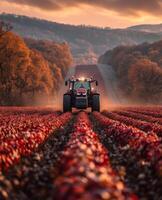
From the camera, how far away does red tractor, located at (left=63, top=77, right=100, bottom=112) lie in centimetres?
3931

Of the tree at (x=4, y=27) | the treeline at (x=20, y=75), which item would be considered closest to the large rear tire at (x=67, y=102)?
the tree at (x=4, y=27)

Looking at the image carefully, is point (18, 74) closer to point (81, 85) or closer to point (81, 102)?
point (81, 85)

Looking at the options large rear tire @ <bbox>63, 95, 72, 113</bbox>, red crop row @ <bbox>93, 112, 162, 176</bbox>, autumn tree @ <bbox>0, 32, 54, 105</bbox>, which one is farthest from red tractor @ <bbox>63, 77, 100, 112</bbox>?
autumn tree @ <bbox>0, 32, 54, 105</bbox>

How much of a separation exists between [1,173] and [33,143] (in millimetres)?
4497

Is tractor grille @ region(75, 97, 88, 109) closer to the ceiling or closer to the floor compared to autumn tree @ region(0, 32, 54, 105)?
closer to the floor

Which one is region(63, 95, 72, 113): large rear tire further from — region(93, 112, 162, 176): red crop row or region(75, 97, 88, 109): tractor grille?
region(93, 112, 162, 176): red crop row

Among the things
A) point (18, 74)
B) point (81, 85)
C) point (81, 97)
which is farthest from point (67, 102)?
point (18, 74)

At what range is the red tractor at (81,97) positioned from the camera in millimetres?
39312

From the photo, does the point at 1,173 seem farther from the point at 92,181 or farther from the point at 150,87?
the point at 150,87

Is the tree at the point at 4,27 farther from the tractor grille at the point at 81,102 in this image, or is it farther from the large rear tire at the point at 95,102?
the tractor grille at the point at 81,102

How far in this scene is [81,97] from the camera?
129 feet

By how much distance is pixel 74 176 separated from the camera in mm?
5867

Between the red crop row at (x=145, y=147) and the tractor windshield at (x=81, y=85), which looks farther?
the tractor windshield at (x=81, y=85)

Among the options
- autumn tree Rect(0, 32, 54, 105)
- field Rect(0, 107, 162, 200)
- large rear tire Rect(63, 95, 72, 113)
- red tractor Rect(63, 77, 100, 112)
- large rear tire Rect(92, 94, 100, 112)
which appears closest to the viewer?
field Rect(0, 107, 162, 200)
